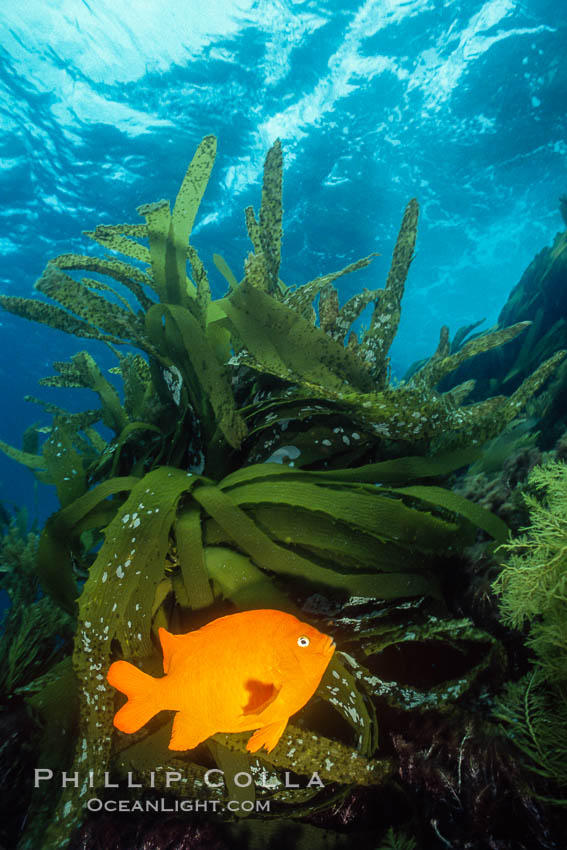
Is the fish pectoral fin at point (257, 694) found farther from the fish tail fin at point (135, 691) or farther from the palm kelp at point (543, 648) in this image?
the palm kelp at point (543, 648)

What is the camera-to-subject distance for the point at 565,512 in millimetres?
1042

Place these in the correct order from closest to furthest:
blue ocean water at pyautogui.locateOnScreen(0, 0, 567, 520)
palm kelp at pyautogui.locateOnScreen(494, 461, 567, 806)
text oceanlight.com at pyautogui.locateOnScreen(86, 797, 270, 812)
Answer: palm kelp at pyautogui.locateOnScreen(494, 461, 567, 806) < text oceanlight.com at pyautogui.locateOnScreen(86, 797, 270, 812) < blue ocean water at pyautogui.locateOnScreen(0, 0, 567, 520)

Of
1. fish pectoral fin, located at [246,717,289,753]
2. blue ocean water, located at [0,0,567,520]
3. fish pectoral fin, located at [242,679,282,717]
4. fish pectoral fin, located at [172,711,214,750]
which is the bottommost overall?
fish pectoral fin, located at [246,717,289,753]

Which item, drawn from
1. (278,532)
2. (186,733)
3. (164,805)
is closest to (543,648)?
(278,532)

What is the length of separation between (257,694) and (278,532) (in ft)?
1.58

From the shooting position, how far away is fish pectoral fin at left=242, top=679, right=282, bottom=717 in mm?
670

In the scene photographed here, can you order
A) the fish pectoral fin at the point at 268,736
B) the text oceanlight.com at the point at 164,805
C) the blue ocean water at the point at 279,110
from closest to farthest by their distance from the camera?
the fish pectoral fin at the point at 268,736
the text oceanlight.com at the point at 164,805
the blue ocean water at the point at 279,110

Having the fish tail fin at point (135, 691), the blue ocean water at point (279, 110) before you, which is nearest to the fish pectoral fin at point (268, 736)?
the fish tail fin at point (135, 691)

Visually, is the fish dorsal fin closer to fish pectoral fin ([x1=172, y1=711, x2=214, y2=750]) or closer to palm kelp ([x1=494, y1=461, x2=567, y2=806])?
fish pectoral fin ([x1=172, y1=711, x2=214, y2=750])

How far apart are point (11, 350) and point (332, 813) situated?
98.7 ft

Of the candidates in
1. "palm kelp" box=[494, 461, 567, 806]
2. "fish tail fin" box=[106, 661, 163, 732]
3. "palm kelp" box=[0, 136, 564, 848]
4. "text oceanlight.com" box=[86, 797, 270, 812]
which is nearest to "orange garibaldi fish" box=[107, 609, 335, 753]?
"fish tail fin" box=[106, 661, 163, 732]

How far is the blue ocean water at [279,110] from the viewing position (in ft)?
37.6

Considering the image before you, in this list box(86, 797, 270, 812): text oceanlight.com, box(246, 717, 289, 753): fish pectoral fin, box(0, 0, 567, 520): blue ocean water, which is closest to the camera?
box(246, 717, 289, 753): fish pectoral fin

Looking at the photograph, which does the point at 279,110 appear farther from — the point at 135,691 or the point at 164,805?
the point at 164,805
